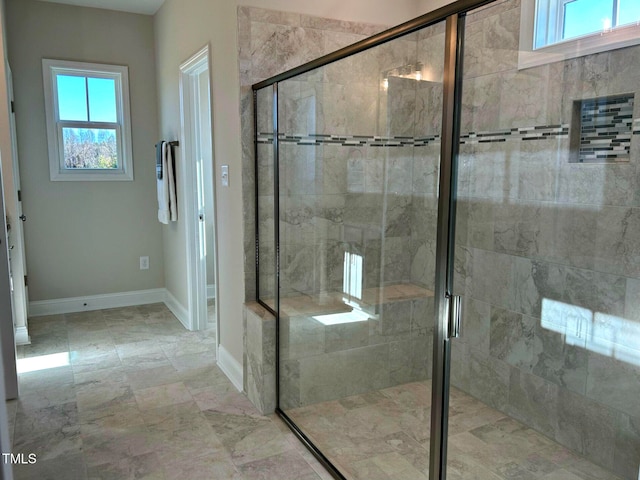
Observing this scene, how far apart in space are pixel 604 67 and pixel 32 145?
14.3 ft

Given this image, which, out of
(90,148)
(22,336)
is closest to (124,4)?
(90,148)

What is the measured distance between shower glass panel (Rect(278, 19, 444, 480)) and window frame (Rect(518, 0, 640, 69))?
45 cm

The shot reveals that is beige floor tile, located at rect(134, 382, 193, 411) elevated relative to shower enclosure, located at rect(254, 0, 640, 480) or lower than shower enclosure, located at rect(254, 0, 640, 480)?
lower

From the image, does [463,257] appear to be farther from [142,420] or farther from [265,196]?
[142,420]

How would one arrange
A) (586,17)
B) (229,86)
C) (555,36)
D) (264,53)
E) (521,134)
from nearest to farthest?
(586,17)
(555,36)
(521,134)
(264,53)
(229,86)

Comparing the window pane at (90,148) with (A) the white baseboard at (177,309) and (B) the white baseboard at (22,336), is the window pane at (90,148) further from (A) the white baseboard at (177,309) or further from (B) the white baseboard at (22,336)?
(B) the white baseboard at (22,336)

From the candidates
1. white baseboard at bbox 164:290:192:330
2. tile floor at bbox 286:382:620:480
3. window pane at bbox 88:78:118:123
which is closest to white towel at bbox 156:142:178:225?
white baseboard at bbox 164:290:192:330

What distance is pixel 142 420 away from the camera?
2641 millimetres

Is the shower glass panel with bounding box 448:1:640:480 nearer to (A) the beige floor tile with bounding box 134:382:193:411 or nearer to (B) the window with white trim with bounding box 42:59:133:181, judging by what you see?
(A) the beige floor tile with bounding box 134:382:193:411

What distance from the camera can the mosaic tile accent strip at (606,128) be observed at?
1.99 meters

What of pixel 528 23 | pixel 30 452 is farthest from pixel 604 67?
pixel 30 452

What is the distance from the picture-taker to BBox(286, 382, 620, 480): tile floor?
2131 millimetres

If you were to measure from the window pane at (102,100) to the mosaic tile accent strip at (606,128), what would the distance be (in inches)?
159

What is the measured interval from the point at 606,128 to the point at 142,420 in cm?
270
